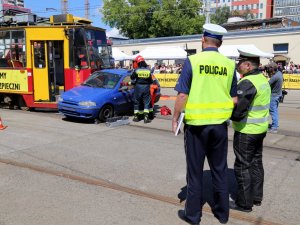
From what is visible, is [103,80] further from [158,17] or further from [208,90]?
[158,17]

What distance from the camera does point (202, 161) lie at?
397 cm

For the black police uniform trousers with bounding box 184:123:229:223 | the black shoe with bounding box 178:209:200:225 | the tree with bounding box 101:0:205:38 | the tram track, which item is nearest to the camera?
the black police uniform trousers with bounding box 184:123:229:223

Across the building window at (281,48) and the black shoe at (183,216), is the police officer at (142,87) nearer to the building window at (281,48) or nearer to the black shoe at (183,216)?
the black shoe at (183,216)

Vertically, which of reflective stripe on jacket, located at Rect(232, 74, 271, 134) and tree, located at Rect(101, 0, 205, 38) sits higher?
tree, located at Rect(101, 0, 205, 38)

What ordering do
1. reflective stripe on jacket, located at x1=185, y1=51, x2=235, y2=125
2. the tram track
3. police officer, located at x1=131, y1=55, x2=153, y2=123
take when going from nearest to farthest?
reflective stripe on jacket, located at x1=185, y1=51, x2=235, y2=125
the tram track
police officer, located at x1=131, y1=55, x2=153, y2=123

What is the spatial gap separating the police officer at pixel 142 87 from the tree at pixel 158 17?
45.0m

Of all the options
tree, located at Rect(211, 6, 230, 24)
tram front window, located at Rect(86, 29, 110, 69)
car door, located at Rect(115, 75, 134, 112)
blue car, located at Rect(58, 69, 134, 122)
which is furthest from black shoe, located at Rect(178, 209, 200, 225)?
tree, located at Rect(211, 6, 230, 24)

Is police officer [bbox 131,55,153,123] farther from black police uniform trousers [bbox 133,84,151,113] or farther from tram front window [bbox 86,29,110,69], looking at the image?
tram front window [bbox 86,29,110,69]

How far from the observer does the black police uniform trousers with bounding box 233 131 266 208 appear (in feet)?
14.3

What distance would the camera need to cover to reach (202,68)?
3.72 meters

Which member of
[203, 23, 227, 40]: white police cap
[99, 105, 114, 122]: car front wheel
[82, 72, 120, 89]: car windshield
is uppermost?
[203, 23, 227, 40]: white police cap

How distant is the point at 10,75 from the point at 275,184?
10.1m

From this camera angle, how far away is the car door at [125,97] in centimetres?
1112

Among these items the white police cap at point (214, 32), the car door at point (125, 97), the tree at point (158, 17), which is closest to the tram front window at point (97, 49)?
the car door at point (125, 97)
